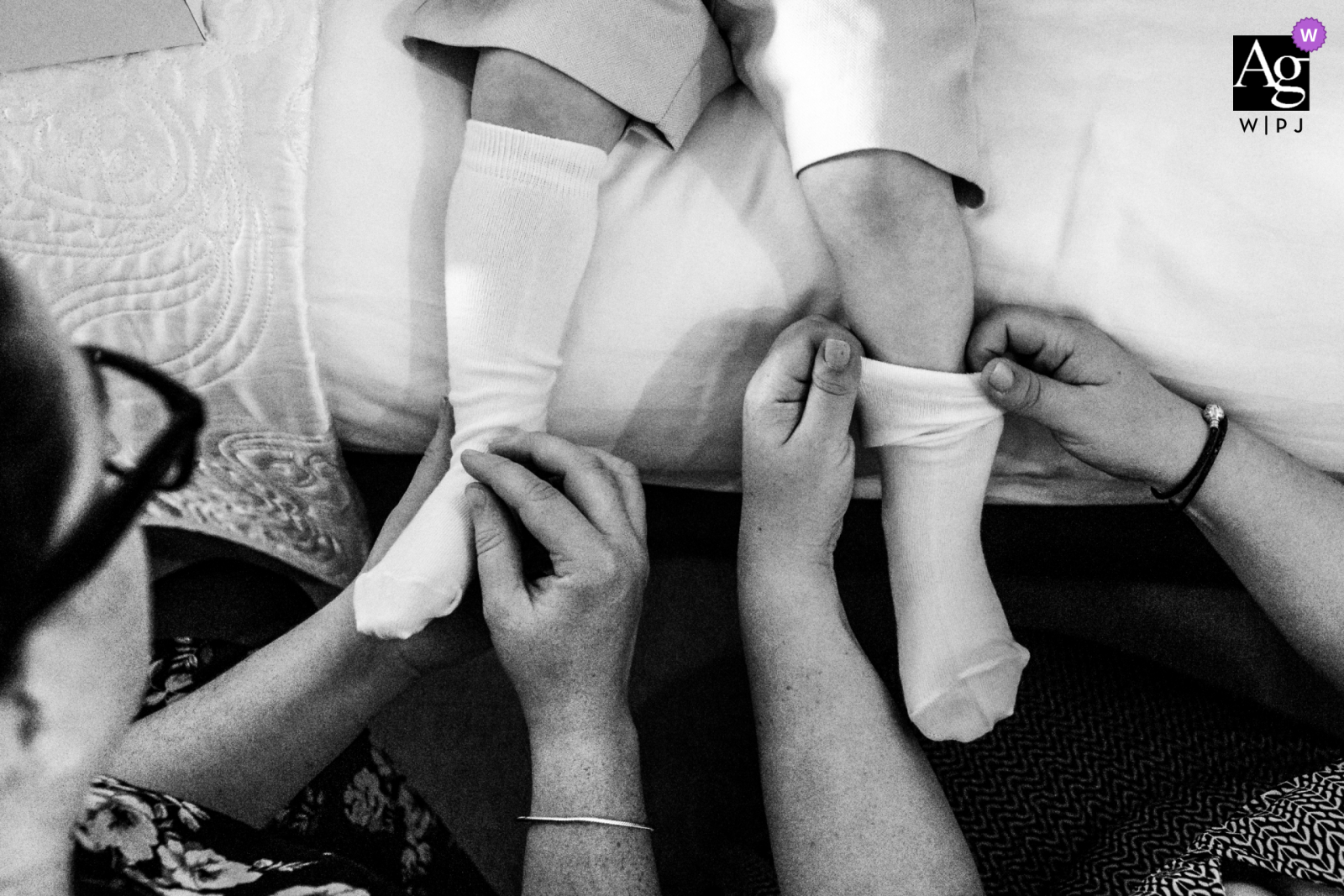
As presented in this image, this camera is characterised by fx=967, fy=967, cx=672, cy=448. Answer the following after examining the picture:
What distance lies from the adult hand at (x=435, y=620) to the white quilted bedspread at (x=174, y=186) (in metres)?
0.12

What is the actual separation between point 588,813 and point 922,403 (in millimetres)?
363

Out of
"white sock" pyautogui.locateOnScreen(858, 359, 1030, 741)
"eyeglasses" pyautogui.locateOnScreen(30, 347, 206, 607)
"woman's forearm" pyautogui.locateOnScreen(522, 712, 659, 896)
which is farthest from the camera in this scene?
"white sock" pyautogui.locateOnScreen(858, 359, 1030, 741)

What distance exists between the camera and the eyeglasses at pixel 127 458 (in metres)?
0.50

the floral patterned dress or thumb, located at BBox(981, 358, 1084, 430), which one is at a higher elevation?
thumb, located at BBox(981, 358, 1084, 430)

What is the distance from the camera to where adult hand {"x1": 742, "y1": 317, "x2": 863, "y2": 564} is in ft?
2.21

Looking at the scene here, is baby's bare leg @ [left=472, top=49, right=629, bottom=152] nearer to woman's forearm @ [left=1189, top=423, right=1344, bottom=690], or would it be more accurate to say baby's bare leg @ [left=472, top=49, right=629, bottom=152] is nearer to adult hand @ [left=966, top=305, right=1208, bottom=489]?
adult hand @ [left=966, top=305, right=1208, bottom=489]

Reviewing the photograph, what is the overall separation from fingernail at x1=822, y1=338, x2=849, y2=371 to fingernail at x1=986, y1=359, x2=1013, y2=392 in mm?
102

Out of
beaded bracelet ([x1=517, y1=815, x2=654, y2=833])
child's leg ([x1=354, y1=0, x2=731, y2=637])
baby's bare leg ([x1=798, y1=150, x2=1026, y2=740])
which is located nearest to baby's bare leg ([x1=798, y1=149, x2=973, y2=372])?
baby's bare leg ([x1=798, y1=150, x2=1026, y2=740])

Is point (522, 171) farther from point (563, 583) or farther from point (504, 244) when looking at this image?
point (563, 583)

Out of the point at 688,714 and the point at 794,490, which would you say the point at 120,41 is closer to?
the point at 794,490

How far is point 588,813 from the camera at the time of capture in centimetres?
61

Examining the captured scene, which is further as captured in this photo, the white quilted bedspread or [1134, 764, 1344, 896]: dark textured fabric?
the white quilted bedspread

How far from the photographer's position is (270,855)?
538 mm

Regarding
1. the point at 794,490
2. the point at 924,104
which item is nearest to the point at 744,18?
the point at 924,104
